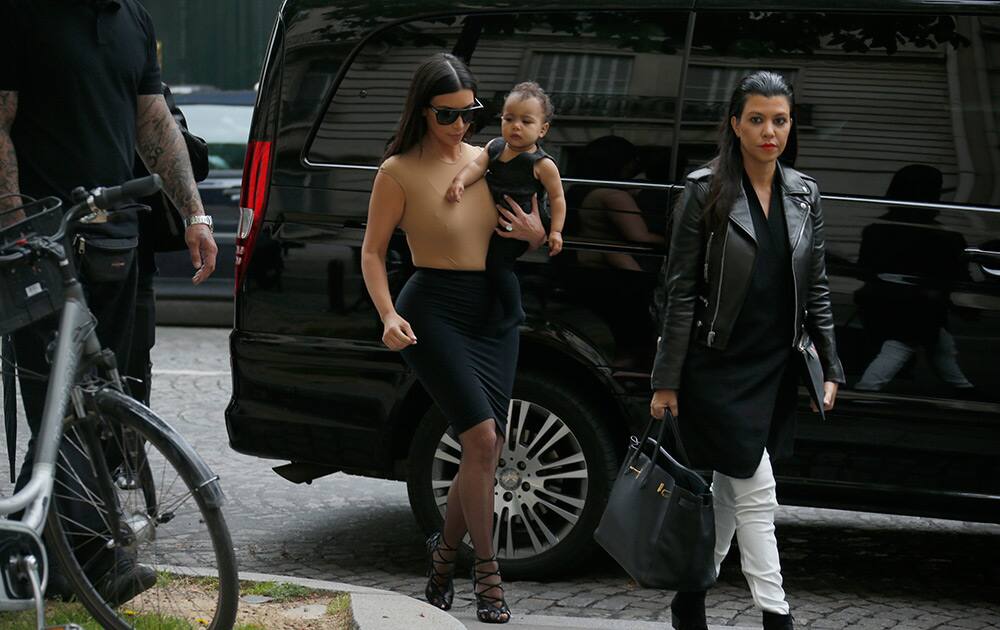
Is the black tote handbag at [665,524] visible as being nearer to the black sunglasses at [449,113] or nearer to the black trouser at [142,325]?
the black sunglasses at [449,113]

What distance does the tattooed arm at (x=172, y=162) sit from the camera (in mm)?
4816

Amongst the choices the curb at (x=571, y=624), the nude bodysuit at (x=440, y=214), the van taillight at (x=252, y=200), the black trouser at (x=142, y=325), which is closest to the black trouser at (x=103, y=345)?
the black trouser at (x=142, y=325)

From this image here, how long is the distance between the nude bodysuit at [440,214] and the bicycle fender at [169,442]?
1.34 metres

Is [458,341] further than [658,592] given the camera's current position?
No

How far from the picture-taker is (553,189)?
509 centimetres

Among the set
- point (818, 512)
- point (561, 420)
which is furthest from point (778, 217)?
point (818, 512)

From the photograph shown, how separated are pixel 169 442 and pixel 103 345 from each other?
887 mm

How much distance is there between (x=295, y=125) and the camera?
233 inches

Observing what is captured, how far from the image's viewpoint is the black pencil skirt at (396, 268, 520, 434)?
197 inches

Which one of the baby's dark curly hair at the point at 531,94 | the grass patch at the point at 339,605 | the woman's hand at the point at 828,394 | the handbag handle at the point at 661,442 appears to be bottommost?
the grass patch at the point at 339,605

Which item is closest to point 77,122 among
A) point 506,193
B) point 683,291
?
point 506,193

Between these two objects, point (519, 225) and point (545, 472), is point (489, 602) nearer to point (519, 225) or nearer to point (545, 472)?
point (545, 472)

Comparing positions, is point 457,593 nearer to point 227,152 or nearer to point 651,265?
point 651,265

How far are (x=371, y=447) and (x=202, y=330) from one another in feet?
21.7
